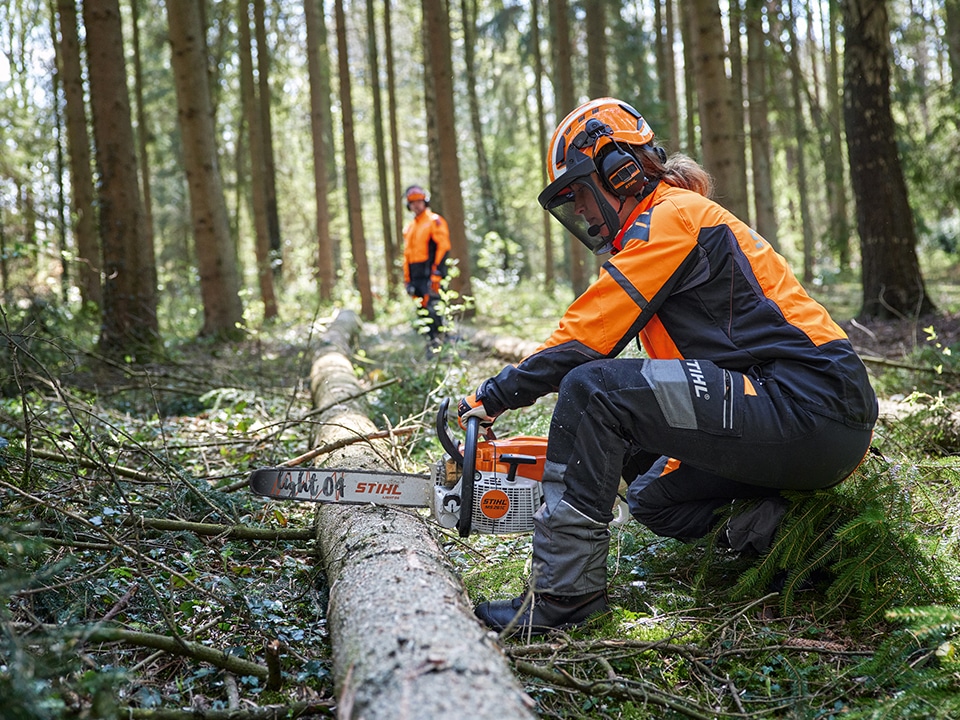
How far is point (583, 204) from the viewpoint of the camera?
3.06 metres

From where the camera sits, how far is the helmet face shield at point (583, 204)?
2930mm

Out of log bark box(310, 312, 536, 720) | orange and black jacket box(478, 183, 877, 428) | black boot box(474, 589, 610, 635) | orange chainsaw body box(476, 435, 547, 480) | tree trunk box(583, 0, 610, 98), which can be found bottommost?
black boot box(474, 589, 610, 635)

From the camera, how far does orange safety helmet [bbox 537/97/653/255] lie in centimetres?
288

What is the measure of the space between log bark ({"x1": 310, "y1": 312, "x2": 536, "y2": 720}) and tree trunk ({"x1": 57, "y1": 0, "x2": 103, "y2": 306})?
9179 mm

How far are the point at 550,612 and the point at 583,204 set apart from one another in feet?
5.07

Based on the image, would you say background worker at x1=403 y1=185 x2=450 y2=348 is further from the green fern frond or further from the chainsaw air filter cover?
the green fern frond

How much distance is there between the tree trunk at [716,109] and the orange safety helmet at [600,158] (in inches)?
156

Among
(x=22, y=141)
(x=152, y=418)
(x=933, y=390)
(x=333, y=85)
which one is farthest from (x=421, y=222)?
(x=333, y=85)

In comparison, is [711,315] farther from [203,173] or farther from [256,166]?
[256,166]

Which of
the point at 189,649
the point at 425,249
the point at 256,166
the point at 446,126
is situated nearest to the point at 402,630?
the point at 189,649

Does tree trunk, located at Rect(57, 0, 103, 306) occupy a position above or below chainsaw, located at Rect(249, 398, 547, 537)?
A: above

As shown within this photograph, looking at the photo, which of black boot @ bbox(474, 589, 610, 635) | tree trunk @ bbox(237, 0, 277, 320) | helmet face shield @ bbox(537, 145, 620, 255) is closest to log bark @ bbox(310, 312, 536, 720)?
black boot @ bbox(474, 589, 610, 635)

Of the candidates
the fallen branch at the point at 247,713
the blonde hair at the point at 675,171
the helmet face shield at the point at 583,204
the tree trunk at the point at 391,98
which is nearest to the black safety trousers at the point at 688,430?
the helmet face shield at the point at 583,204

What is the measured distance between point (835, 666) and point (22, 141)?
689 inches
